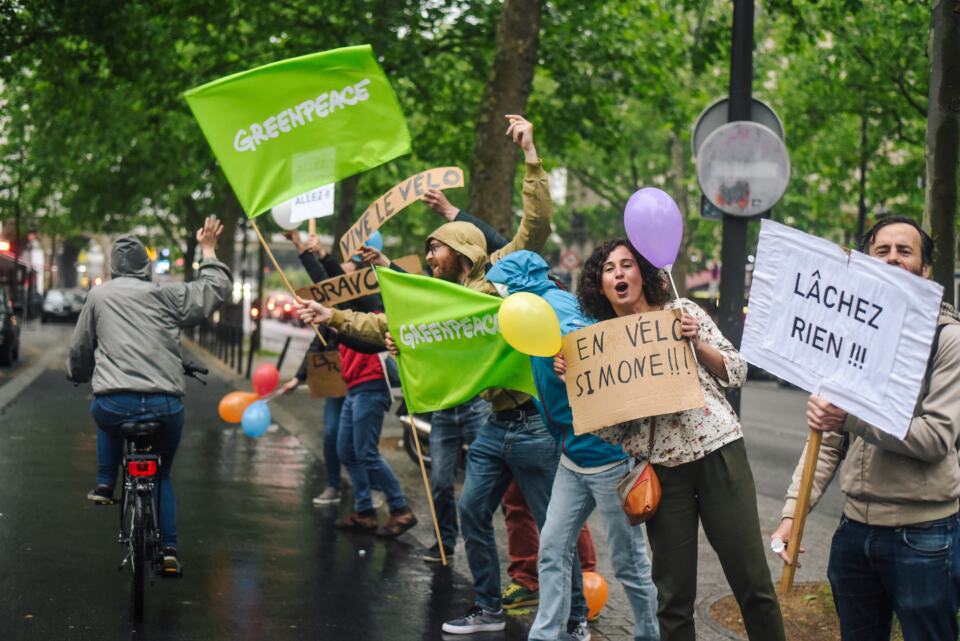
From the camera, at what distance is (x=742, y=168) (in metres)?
7.47

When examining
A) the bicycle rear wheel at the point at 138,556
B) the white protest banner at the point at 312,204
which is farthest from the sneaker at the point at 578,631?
the white protest banner at the point at 312,204

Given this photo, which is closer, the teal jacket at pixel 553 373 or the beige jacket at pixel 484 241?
the teal jacket at pixel 553 373

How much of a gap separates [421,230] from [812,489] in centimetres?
3472

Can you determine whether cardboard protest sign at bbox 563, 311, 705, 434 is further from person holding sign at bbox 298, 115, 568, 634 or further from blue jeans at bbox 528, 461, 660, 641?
person holding sign at bbox 298, 115, 568, 634

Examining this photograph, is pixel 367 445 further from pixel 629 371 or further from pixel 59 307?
pixel 59 307

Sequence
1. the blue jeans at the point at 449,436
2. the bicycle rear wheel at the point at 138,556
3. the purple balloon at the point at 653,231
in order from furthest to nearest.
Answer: the blue jeans at the point at 449,436 < the bicycle rear wheel at the point at 138,556 < the purple balloon at the point at 653,231

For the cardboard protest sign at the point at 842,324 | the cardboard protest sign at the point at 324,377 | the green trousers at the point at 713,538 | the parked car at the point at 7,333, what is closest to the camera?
the cardboard protest sign at the point at 842,324

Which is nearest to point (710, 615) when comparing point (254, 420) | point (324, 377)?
point (324, 377)

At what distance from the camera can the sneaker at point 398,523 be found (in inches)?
337

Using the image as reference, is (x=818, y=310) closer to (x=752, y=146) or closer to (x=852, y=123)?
(x=752, y=146)

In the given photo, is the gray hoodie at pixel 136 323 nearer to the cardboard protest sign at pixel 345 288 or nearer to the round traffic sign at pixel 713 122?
the cardboard protest sign at pixel 345 288

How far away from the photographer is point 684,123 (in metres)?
21.1

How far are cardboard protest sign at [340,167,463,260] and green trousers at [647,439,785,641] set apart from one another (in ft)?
8.36

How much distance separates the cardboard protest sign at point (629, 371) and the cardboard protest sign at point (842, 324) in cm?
26
